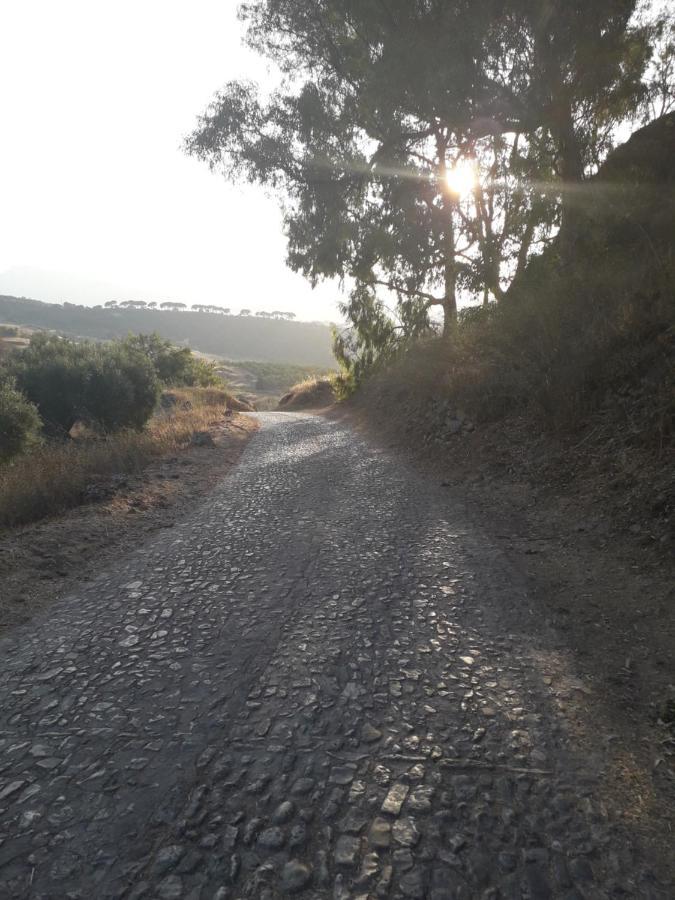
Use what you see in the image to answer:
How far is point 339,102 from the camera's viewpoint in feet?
48.3

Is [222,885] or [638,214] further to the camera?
[638,214]

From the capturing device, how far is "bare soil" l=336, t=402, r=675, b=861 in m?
2.13

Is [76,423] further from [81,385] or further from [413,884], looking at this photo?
[413,884]

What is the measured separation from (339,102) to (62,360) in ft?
39.8

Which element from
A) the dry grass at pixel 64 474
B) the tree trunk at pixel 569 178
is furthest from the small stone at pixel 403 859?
the tree trunk at pixel 569 178

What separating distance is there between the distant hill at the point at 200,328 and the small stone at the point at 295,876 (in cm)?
11215

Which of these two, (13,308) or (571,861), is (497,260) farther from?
(13,308)

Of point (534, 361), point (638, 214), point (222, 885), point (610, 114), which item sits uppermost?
point (610, 114)

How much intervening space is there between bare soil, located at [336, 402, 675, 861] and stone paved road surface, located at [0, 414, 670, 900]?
0.18m

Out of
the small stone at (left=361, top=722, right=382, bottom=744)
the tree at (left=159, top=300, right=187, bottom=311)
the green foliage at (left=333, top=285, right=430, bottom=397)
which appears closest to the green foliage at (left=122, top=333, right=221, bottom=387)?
the green foliage at (left=333, top=285, right=430, bottom=397)

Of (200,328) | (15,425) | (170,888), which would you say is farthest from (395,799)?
(200,328)

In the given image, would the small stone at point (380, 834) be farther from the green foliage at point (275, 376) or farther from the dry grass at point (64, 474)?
the green foliage at point (275, 376)

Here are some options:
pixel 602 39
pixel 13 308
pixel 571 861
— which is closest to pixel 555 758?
pixel 571 861

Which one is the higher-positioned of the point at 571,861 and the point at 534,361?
the point at 534,361
